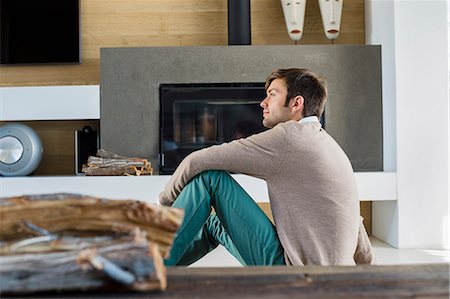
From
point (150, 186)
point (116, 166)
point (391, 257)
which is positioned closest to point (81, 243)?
point (391, 257)

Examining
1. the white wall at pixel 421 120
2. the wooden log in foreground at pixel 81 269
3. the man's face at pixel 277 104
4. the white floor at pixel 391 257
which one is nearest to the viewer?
the wooden log in foreground at pixel 81 269

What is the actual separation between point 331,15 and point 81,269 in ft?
12.3

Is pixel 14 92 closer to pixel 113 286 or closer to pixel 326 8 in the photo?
pixel 326 8

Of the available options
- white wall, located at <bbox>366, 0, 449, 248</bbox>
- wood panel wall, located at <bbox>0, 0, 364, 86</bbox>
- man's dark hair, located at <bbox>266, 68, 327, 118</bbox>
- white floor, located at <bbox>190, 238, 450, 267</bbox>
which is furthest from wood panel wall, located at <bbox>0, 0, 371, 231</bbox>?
man's dark hair, located at <bbox>266, 68, 327, 118</bbox>

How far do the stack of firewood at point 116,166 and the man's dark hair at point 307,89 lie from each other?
77.1 inches

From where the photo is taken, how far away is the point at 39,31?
447 cm

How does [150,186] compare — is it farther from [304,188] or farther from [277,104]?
[304,188]

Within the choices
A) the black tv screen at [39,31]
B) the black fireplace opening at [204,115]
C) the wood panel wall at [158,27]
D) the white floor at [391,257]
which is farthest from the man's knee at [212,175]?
the black tv screen at [39,31]

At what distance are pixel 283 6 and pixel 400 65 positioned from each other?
0.95 metres

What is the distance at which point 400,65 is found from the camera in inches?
151

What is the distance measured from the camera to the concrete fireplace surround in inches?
163

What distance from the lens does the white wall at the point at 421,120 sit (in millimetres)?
3793

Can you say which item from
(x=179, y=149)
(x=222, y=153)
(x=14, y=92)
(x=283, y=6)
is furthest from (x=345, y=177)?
(x=14, y=92)

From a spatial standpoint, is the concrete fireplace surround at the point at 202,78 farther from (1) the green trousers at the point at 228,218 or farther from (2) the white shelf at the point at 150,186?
(1) the green trousers at the point at 228,218
